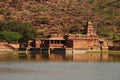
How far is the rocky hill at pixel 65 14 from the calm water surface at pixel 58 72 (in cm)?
5015

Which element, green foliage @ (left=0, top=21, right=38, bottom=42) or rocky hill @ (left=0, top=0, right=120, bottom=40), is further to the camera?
rocky hill @ (left=0, top=0, right=120, bottom=40)

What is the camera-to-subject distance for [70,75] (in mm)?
54531

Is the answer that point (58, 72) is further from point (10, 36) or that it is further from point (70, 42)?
point (10, 36)

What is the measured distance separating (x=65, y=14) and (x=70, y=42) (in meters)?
37.0

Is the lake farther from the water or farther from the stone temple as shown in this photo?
the stone temple

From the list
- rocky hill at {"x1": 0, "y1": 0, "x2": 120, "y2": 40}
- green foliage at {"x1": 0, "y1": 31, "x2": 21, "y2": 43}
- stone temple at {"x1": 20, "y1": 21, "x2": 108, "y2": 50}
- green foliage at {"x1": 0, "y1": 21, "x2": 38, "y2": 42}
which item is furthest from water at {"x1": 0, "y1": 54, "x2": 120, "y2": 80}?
rocky hill at {"x1": 0, "y1": 0, "x2": 120, "y2": 40}

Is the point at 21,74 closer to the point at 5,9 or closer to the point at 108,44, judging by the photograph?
the point at 108,44

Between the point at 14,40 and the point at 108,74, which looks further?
the point at 14,40

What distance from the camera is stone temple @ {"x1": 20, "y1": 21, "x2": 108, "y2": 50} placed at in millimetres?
106250

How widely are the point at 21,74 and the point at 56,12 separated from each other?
90905 millimetres

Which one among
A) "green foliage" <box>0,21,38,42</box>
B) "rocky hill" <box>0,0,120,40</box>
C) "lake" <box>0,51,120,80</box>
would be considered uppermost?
"rocky hill" <box>0,0,120,40</box>

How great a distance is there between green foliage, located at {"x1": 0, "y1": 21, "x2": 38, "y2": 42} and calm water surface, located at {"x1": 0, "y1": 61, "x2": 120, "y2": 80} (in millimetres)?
45537

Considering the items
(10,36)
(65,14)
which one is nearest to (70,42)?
(10,36)

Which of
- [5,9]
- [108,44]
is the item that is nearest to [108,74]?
[108,44]
